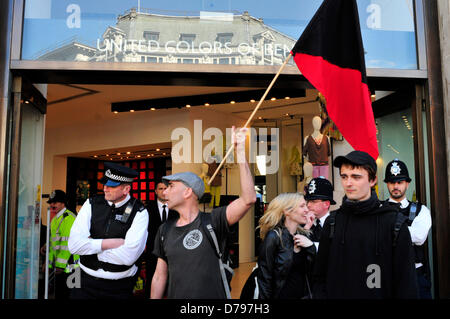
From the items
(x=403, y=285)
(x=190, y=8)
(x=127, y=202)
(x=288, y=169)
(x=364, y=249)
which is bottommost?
(x=403, y=285)

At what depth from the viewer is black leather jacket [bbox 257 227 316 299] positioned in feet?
9.90

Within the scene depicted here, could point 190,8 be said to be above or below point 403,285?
above

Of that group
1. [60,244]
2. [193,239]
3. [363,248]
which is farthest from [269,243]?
[60,244]

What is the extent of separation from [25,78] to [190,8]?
1.87 meters

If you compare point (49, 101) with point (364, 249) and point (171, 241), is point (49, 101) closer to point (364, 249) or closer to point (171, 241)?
point (171, 241)

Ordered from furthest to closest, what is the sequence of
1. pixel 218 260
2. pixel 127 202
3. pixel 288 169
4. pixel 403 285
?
1. pixel 288 169
2. pixel 127 202
3. pixel 218 260
4. pixel 403 285

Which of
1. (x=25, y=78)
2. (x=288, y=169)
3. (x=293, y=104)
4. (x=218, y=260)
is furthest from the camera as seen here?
(x=288, y=169)

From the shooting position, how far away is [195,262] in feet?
8.43

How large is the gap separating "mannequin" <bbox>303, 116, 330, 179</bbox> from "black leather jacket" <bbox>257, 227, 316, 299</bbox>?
453cm

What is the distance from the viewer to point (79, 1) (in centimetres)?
448

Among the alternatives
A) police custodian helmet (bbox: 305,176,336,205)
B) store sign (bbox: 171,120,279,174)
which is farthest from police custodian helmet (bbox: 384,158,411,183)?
store sign (bbox: 171,120,279,174)

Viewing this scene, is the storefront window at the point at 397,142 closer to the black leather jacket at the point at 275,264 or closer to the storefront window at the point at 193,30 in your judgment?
the storefront window at the point at 193,30

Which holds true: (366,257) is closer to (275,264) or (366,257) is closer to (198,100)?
(275,264)

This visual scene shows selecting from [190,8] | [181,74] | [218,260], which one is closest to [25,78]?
[181,74]
